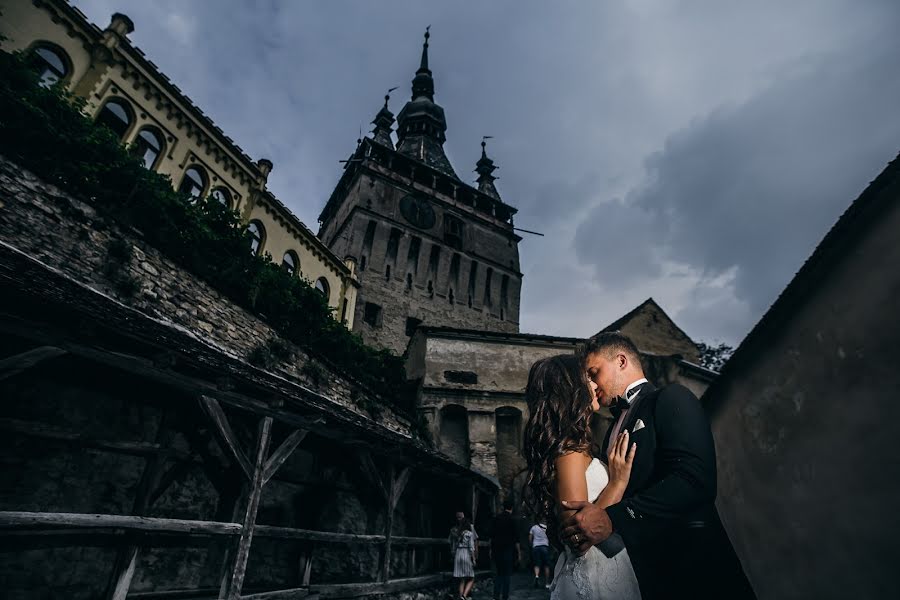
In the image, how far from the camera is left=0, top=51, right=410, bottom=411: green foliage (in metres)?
8.02

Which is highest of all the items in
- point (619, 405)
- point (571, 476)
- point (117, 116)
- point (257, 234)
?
point (117, 116)

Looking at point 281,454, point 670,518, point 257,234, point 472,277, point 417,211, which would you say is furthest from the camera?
point 472,277

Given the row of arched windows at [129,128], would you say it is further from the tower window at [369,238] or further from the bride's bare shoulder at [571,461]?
the bride's bare shoulder at [571,461]

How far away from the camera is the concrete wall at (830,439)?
4.47 metres

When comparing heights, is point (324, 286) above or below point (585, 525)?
above

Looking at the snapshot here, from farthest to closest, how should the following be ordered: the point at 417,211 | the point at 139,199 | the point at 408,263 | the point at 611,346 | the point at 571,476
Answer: the point at 417,211
the point at 408,263
the point at 139,199
the point at 611,346
the point at 571,476

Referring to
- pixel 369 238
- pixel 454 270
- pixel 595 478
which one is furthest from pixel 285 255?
pixel 595 478

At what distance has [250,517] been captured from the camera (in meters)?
5.36

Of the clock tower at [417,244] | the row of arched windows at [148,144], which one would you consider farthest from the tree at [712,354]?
the row of arched windows at [148,144]

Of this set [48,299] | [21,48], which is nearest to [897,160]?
[48,299]

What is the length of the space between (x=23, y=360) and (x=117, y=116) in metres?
13.1

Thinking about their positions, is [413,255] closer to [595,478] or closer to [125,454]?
[125,454]

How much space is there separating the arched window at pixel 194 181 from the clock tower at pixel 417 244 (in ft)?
37.3

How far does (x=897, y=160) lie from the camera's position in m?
4.39
